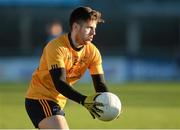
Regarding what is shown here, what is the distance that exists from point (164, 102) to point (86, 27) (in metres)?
12.2

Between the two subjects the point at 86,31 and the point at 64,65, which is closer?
the point at 86,31

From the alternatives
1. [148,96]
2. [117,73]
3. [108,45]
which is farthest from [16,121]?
[108,45]

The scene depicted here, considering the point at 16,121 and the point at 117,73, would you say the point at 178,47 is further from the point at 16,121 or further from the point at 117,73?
the point at 16,121

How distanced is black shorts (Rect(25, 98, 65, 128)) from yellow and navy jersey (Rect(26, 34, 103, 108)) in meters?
0.07

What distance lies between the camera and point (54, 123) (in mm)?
8109

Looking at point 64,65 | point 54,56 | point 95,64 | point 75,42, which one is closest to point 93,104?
point 64,65

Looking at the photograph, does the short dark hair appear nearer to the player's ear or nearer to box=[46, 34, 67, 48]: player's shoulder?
the player's ear

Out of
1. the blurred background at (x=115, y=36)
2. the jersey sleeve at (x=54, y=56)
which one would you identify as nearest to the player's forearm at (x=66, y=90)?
the jersey sleeve at (x=54, y=56)

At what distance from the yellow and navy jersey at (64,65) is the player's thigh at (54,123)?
0.38 metres

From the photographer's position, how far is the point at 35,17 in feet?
142

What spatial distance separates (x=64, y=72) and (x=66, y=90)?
283 mm

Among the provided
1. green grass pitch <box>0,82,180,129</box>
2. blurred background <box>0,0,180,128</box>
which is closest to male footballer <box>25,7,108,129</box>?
green grass pitch <box>0,82,180,129</box>

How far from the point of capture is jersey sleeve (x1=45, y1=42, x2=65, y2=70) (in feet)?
26.8

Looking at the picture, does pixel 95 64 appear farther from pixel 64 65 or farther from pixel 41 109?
pixel 41 109
